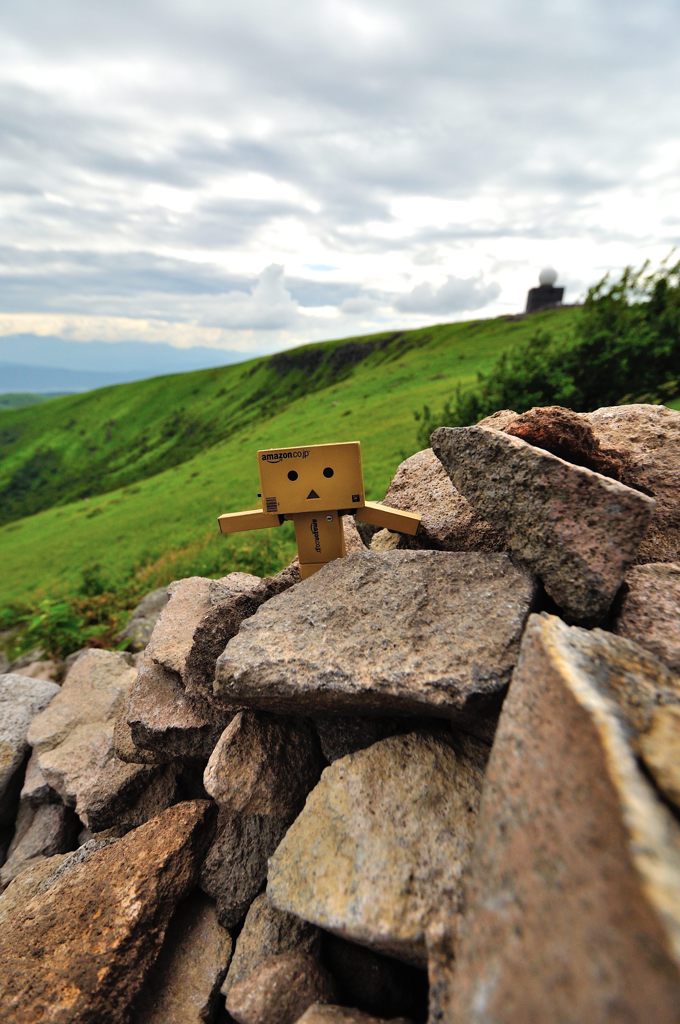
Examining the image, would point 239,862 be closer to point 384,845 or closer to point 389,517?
point 384,845

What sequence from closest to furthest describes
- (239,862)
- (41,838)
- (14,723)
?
(239,862)
(41,838)
(14,723)

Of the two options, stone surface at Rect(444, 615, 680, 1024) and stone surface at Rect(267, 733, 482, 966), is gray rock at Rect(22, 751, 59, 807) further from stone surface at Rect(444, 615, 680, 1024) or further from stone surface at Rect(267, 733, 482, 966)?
stone surface at Rect(444, 615, 680, 1024)

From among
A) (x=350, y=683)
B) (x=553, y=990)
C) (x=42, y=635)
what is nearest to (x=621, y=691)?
(x=553, y=990)

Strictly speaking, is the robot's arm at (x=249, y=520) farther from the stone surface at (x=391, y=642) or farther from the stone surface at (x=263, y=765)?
the stone surface at (x=263, y=765)

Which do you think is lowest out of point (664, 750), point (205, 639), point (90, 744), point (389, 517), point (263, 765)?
point (90, 744)

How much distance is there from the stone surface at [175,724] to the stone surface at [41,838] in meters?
2.72

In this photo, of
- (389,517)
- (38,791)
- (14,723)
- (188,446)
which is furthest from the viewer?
(188,446)

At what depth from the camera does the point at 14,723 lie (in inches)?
359

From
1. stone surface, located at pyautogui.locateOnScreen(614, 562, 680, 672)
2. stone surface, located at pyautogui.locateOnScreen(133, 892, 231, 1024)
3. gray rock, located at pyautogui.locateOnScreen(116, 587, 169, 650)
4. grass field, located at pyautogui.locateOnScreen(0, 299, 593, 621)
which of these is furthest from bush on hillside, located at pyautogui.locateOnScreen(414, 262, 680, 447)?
stone surface, located at pyautogui.locateOnScreen(133, 892, 231, 1024)

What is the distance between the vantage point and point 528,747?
2.87m

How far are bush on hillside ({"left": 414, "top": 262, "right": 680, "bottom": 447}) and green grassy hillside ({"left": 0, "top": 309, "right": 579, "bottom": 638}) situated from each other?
7.66 meters

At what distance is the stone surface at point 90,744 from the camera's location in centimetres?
616

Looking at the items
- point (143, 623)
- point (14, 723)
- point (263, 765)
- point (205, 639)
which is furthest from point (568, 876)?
point (143, 623)

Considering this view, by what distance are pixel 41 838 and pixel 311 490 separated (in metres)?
6.36
